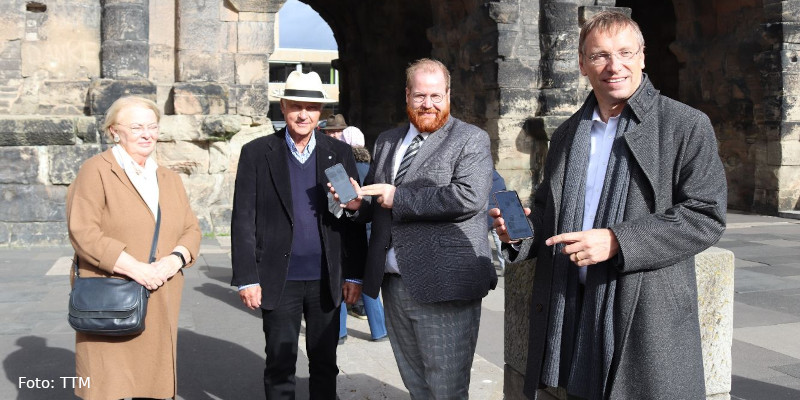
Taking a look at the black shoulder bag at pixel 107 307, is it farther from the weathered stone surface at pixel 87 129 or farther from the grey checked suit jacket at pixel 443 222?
the weathered stone surface at pixel 87 129

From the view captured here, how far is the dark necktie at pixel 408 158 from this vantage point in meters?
3.51

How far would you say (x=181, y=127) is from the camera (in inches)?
408

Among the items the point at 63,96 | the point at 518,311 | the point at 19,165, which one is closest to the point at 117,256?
the point at 518,311

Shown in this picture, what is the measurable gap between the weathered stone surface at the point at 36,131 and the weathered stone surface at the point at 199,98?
1401 millimetres

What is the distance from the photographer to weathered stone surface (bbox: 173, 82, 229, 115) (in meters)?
10.4

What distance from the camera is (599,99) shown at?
2.60m

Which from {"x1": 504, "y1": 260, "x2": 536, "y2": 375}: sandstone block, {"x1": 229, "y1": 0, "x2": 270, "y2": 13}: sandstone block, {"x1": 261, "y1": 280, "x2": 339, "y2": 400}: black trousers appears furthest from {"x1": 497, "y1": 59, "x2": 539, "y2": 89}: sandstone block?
{"x1": 504, "y1": 260, "x2": 536, "y2": 375}: sandstone block

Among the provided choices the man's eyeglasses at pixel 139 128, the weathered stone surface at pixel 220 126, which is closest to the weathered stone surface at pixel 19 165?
the weathered stone surface at pixel 220 126

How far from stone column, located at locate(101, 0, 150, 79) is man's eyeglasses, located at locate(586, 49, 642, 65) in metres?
8.65

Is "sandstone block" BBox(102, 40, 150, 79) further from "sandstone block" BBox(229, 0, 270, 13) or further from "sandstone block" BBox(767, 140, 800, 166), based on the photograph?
"sandstone block" BBox(767, 140, 800, 166)

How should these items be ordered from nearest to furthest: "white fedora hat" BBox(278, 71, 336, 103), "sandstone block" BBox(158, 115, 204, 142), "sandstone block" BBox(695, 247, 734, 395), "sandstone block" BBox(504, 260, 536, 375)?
"sandstone block" BBox(695, 247, 734, 395), "sandstone block" BBox(504, 260, 536, 375), "white fedora hat" BBox(278, 71, 336, 103), "sandstone block" BBox(158, 115, 204, 142)

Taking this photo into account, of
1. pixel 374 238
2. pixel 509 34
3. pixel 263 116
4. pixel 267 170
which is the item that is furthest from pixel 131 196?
pixel 509 34

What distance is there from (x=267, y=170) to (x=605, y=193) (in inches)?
74.9

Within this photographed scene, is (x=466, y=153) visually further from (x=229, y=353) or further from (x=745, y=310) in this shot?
(x=745, y=310)
